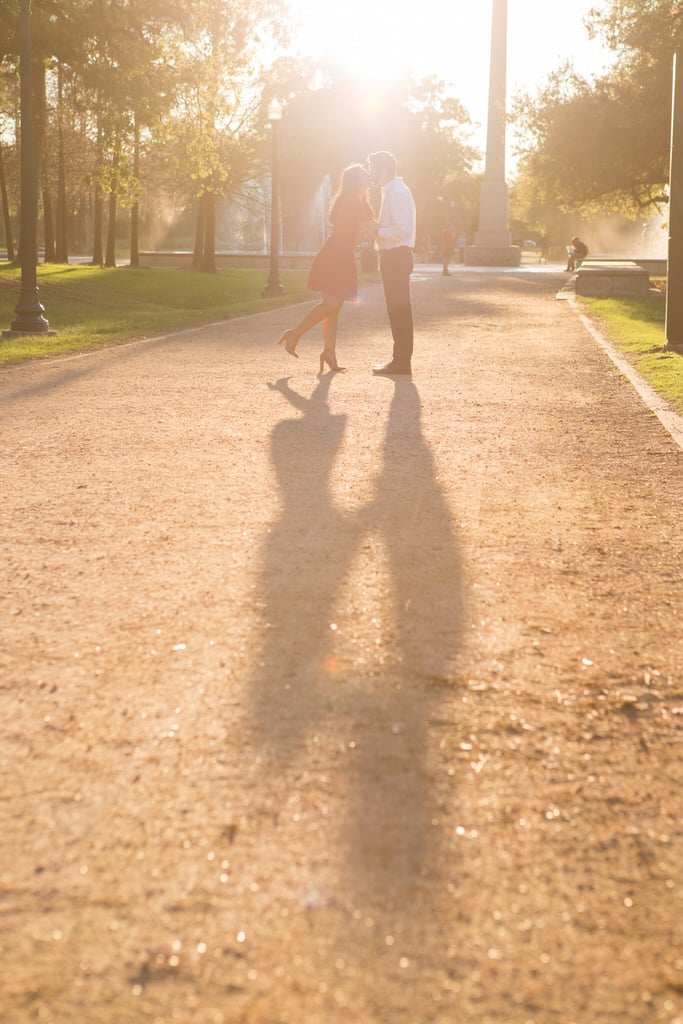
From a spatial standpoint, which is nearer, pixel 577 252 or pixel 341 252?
pixel 341 252

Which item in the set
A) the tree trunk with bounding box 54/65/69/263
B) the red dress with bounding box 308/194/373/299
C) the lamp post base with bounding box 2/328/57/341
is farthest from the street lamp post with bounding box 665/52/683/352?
the tree trunk with bounding box 54/65/69/263

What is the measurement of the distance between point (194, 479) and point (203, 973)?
4.34 meters

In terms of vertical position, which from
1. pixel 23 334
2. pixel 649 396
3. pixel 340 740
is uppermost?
pixel 23 334

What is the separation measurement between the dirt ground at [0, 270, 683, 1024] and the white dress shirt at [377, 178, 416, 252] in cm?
412

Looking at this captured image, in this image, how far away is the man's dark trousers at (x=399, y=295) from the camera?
10.7 meters

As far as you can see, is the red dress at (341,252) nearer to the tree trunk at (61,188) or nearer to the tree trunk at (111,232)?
the tree trunk at (61,188)

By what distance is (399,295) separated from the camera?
1092cm

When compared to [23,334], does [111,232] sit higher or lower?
higher

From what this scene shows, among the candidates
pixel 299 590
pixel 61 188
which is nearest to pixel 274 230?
pixel 61 188

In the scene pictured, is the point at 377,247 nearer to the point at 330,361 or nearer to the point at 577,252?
the point at 330,361

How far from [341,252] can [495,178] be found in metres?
41.2

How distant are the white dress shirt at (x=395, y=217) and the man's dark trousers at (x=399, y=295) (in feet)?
0.29

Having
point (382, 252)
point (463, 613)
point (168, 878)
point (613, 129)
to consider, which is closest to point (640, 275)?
point (613, 129)

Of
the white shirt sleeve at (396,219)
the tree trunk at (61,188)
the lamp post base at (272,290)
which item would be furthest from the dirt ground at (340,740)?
the tree trunk at (61,188)
